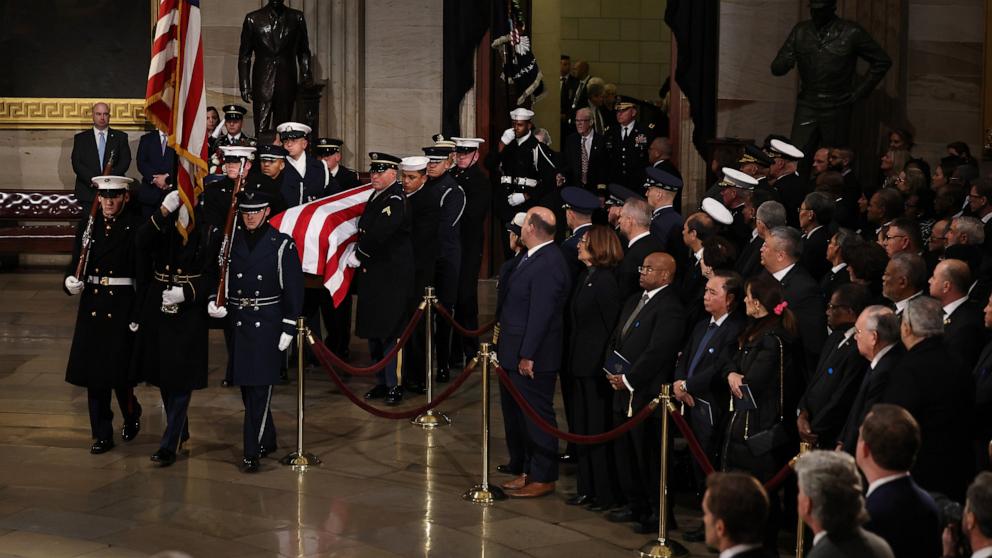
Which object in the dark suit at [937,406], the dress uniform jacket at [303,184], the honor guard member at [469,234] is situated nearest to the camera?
the dark suit at [937,406]

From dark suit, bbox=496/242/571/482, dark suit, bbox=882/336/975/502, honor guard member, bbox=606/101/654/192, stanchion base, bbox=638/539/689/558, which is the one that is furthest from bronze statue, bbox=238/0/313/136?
dark suit, bbox=882/336/975/502

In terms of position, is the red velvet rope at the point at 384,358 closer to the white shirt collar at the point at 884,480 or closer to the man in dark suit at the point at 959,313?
the man in dark suit at the point at 959,313

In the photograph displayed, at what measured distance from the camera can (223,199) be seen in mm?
11633

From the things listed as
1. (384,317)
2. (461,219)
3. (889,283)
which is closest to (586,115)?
(461,219)

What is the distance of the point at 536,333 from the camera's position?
9.27 m

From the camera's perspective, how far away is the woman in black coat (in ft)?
30.2

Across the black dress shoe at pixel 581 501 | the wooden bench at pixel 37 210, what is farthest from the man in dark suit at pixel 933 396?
the wooden bench at pixel 37 210

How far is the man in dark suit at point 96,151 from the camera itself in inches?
693

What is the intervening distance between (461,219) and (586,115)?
2.85m

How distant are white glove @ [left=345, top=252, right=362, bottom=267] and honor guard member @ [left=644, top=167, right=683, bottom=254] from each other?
2.68 m

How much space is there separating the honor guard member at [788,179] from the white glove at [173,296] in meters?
4.86

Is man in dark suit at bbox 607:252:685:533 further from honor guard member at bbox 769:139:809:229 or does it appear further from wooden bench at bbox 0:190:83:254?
wooden bench at bbox 0:190:83:254

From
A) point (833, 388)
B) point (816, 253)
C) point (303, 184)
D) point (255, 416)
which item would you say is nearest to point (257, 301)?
point (255, 416)

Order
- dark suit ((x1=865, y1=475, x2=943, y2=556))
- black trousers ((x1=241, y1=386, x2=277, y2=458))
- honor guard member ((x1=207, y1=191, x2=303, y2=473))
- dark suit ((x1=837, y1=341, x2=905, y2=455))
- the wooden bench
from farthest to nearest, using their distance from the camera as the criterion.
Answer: the wooden bench < black trousers ((x1=241, y1=386, x2=277, y2=458)) < honor guard member ((x1=207, y1=191, x2=303, y2=473)) < dark suit ((x1=837, y1=341, x2=905, y2=455)) < dark suit ((x1=865, y1=475, x2=943, y2=556))
